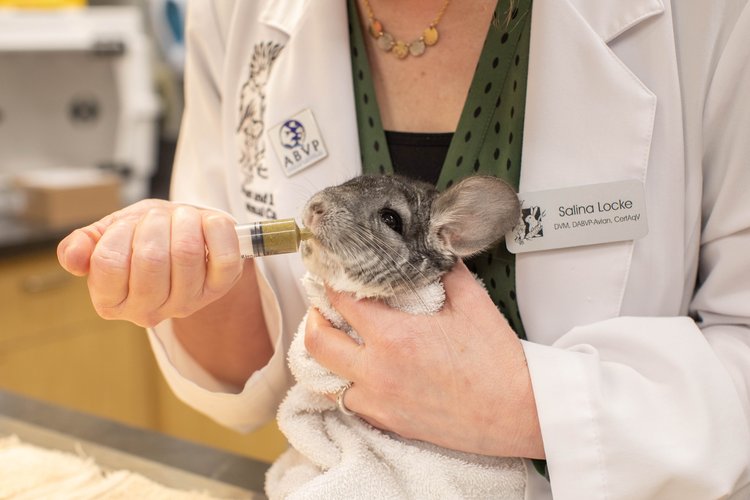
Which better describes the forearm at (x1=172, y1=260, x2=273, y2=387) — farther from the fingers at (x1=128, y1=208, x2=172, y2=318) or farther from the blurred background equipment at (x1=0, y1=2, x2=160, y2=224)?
the blurred background equipment at (x1=0, y1=2, x2=160, y2=224)

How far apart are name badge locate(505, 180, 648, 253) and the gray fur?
0.21 feet

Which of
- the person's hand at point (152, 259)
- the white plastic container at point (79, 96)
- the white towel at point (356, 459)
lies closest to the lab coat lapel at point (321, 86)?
the white towel at point (356, 459)

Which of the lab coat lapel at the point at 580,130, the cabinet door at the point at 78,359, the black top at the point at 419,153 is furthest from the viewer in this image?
the cabinet door at the point at 78,359

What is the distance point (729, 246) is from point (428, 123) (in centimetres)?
48

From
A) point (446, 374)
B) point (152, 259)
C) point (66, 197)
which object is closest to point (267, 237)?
point (152, 259)

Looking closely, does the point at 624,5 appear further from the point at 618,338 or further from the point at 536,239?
the point at 618,338

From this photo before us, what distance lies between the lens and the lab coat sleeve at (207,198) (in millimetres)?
1274

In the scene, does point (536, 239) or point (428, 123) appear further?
point (428, 123)

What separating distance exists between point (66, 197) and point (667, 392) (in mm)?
2445

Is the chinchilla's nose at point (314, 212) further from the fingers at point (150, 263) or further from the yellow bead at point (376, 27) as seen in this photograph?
the yellow bead at point (376, 27)

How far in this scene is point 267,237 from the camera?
3.30 feet

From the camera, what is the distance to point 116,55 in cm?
316

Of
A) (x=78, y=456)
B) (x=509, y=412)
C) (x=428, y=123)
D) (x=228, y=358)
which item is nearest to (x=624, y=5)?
(x=428, y=123)

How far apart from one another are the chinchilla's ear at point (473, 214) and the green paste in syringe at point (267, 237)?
0.20 meters
